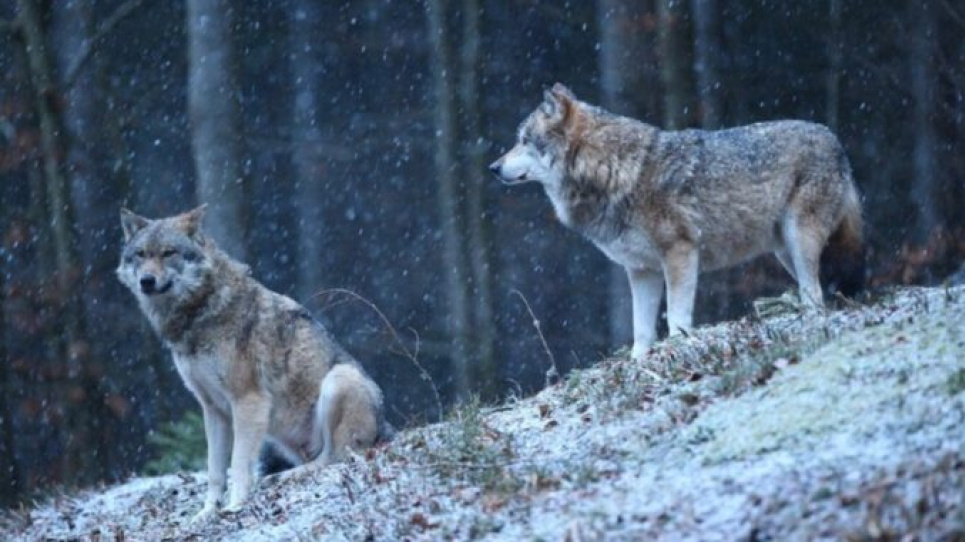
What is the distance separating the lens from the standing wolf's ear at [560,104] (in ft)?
36.0

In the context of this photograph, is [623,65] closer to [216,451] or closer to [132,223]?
[132,223]

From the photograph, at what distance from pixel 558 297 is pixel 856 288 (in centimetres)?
1365

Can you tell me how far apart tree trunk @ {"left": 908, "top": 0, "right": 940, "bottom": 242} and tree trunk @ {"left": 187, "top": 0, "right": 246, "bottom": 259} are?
8.74 meters

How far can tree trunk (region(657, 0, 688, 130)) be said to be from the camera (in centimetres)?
1584

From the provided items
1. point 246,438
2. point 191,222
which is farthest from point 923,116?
point 246,438

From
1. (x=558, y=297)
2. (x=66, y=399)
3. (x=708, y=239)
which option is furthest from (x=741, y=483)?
(x=558, y=297)

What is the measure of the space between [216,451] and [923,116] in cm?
1243

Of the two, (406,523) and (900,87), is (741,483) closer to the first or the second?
(406,523)

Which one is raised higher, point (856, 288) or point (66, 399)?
point (856, 288)

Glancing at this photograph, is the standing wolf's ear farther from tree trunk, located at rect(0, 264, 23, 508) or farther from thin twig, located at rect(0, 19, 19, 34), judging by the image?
thin twig, located at rect(0, 19, 19, 34)

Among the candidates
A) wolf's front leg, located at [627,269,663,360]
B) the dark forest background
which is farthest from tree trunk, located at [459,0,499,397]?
wolf's front leg, located at [627,269,663,360]

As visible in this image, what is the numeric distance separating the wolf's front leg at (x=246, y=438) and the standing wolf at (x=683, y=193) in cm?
248

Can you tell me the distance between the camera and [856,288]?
36.0 feet

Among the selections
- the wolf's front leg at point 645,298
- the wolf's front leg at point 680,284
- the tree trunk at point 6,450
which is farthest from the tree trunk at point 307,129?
the wolf's front leg at point 680,284
